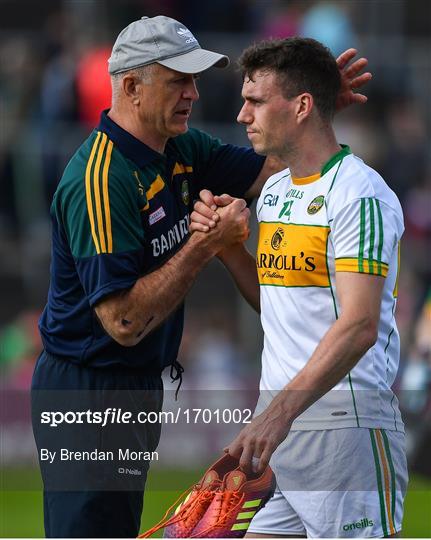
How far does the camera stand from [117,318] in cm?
478

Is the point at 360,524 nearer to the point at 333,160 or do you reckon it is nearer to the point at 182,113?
the point at 333,160

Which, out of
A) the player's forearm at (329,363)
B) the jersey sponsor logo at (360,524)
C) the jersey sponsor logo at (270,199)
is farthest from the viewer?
the jersey sponsor logo at (270,199)

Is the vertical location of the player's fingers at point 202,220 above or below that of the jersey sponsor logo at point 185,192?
above

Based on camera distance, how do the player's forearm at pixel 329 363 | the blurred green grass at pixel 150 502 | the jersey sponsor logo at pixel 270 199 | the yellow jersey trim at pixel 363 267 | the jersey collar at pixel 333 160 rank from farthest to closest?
the blurred green grass at pixel 150 502 < the jersey sponsor logo at pixel 270 199 < the jersey collar at pixel 333 160 < the yellow jersey trim at pixel 363 267 < the player's forearm at pixel 329 363

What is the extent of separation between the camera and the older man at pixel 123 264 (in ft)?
15.8

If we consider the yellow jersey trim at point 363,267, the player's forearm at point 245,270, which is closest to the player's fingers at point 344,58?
the player's forearm at point 245,270

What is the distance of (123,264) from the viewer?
4785 mm

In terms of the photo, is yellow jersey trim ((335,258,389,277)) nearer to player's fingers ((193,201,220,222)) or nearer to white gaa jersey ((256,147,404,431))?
white gaa jersey ((256,147,404,431))

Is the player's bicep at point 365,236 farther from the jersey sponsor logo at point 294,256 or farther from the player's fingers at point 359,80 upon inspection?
the player's fingers at point 359,80

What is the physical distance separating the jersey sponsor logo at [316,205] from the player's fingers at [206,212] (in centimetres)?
38

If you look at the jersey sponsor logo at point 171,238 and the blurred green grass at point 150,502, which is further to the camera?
the blurred green grass at point 150,502

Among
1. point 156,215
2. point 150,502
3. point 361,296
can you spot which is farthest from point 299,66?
point 150,502

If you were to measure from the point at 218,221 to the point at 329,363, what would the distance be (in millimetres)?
A: 850

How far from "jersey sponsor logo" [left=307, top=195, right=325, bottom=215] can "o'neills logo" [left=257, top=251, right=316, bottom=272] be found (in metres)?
0.17
